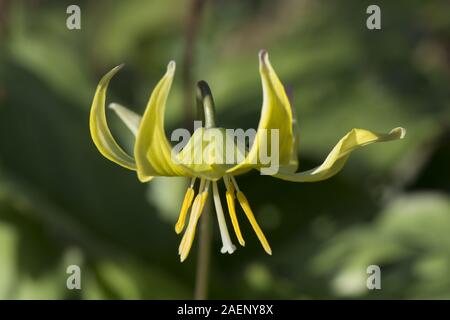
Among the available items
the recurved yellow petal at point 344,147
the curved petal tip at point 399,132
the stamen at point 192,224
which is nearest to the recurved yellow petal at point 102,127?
the stamen at point 192,224

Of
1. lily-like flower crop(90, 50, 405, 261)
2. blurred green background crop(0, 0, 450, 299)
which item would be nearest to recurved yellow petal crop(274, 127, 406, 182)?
lily-like flower crop(90, 50, 405, 261)

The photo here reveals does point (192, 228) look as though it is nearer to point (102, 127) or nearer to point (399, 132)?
point (102, 127)

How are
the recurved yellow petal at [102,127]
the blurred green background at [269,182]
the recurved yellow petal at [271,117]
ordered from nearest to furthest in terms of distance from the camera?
the recurved yellow petal at [271,117], the recurved yellow petal at [102,127], the blurred green background at [269,182]

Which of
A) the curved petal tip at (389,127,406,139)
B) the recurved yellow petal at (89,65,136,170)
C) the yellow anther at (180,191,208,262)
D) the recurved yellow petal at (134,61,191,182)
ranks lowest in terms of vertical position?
the yellow anther at (180,191,208,262)

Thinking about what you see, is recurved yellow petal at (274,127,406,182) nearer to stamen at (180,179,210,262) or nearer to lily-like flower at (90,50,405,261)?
lily-like flower at (90,50,405,261)

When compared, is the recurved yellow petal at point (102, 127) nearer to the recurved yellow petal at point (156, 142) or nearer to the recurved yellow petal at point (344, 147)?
the recurved yellow petal at point (156, 142)
